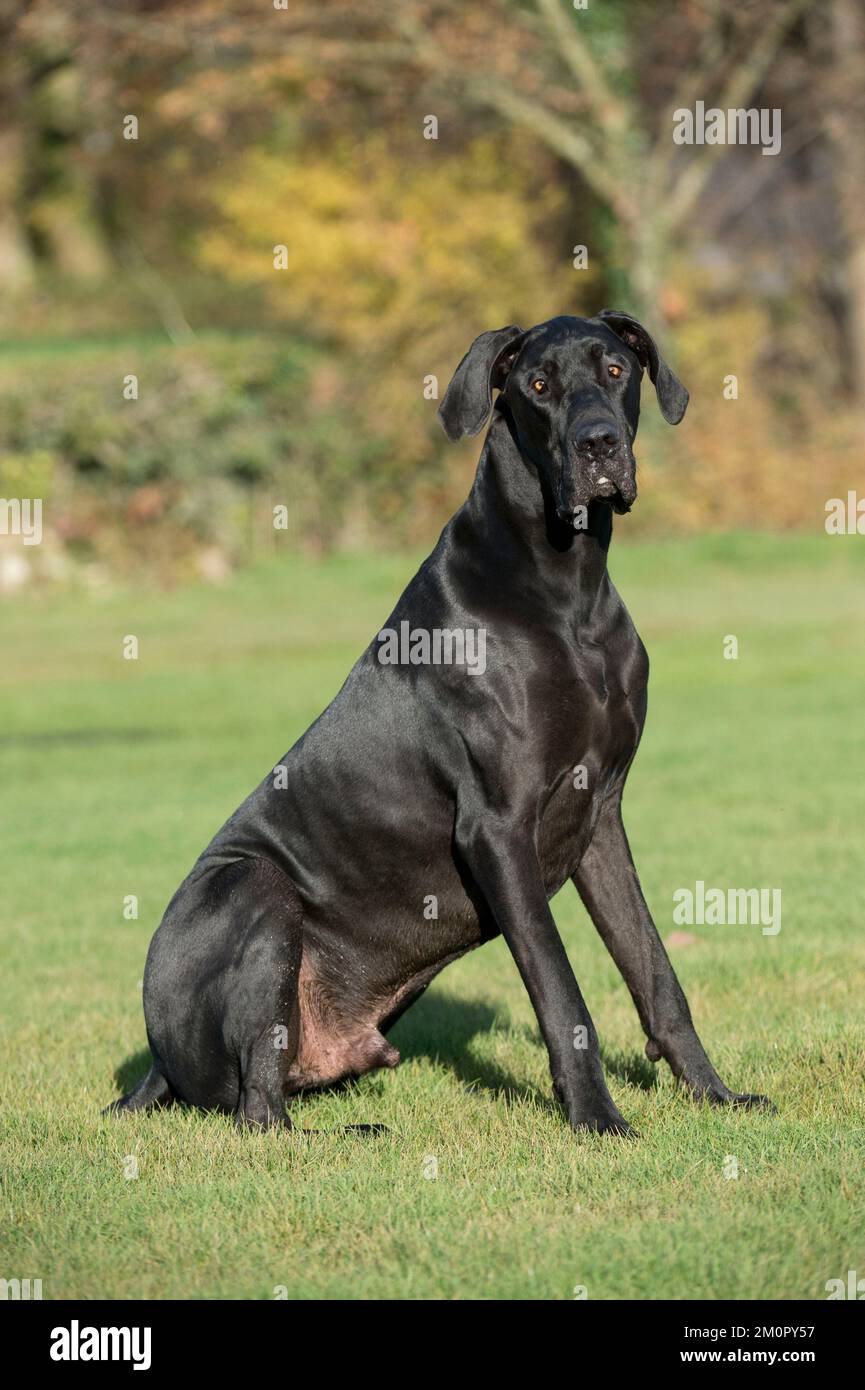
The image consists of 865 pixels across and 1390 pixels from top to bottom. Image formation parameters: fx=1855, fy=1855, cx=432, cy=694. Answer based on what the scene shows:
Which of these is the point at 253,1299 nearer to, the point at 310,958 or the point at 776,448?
the point at 310,958

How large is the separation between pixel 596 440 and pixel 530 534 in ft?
1.14

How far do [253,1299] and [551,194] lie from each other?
80.8 ft

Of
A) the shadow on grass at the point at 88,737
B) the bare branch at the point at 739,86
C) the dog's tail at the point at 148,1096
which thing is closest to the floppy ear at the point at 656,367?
the dog's tail at the point at 148,1096

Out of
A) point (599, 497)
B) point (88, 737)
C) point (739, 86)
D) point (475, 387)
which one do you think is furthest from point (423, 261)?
point (599, 497)

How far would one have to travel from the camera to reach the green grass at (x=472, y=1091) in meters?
3.81

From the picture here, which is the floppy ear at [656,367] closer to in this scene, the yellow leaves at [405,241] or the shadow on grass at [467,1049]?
the shadow on grass at [467,1049]

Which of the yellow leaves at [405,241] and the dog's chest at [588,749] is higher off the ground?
the yellow leaves at [405,241]

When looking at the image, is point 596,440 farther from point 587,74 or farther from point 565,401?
point 587,74

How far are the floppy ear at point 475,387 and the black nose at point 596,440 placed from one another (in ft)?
1.10

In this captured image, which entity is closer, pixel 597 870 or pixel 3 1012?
pixel 597 870

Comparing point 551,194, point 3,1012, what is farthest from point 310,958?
point 551,194

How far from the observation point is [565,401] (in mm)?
4707

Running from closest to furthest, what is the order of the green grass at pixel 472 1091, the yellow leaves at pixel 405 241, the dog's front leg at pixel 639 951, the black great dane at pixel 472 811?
the green grass at pixel 472 1091 → the black great dane at pixel 472 811 → the dog's front leg at pixel 639 951 → the yellow leaves at pixel 405 241

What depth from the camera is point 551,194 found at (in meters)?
Result: 26.7
